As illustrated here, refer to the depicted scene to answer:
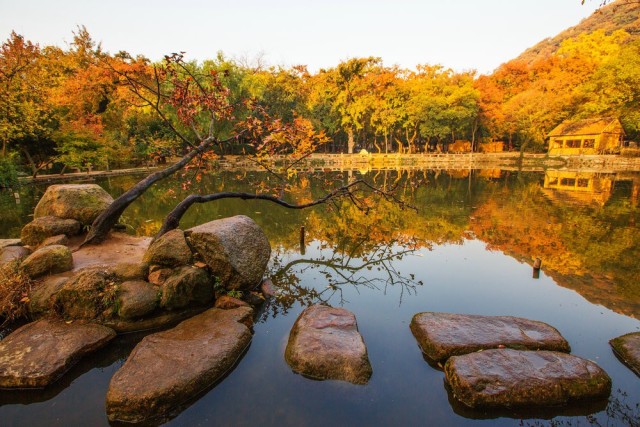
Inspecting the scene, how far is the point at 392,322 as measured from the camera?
5805mm

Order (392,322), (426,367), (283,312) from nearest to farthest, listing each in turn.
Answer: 1. (426,367)
2. (392,322)
3. (283,312)

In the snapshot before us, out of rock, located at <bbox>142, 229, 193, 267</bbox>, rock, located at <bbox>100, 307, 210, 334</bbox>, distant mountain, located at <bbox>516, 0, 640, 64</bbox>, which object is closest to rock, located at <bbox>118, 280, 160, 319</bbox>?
rock, located at <bbox>100, 307, 210, 334</bbox>

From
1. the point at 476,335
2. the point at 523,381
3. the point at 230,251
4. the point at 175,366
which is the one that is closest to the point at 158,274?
the point at 230,251

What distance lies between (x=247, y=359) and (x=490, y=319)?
379 cm

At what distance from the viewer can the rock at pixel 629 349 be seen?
4543 mm

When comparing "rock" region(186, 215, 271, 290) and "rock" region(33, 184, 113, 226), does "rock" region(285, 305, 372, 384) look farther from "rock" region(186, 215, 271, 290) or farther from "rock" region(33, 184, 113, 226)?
"rock" region(33, 184, 113, 226)

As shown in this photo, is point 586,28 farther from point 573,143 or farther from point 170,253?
point 170,253

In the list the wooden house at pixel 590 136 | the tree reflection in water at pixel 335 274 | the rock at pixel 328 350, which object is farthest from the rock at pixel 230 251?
the wooden house at pixel 590 136

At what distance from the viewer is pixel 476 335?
4.80 meters

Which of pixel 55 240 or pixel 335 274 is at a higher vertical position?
pixel 55 240

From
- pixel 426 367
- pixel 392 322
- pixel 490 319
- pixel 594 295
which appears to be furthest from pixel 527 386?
pixel 594 295

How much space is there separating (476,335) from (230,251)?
4.20 metres

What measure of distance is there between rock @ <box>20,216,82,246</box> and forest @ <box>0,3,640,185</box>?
18.8 metres

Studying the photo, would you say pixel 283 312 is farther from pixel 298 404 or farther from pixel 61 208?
pixel 61 208
